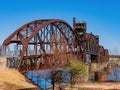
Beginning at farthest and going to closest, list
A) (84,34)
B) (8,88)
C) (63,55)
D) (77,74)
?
(84,34), (63,55), (77,74), (8,88)

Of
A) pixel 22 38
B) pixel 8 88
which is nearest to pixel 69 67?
→ pixel 22 38

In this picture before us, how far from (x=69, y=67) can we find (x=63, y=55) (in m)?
9.84

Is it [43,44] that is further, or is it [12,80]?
[43,44]

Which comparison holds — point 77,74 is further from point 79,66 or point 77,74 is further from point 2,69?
point 2,69

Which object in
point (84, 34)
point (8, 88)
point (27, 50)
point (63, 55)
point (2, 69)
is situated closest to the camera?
point (8, 88)

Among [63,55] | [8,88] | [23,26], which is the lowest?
[8,88]

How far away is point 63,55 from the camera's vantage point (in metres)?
81.1

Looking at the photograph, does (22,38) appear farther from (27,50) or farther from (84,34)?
(84,34)

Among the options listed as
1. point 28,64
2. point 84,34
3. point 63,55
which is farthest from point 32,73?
point 84,34

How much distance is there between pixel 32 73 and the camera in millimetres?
69875

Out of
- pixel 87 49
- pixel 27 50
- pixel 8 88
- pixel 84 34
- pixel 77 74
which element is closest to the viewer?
pixel 8 88

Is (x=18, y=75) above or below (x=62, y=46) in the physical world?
below

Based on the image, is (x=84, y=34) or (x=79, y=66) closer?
(x=79, y=66)

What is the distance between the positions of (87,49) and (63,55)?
47.7m
